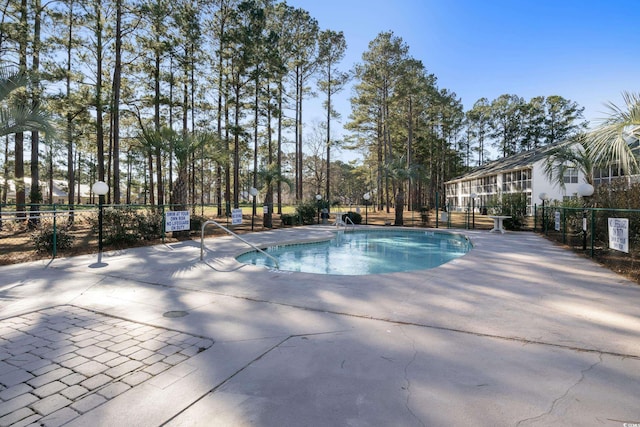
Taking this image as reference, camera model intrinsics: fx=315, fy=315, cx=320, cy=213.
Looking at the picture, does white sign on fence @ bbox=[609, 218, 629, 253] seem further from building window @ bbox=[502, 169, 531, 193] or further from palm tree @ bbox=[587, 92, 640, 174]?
building window @ bbox=[502, 169, 531, 193]

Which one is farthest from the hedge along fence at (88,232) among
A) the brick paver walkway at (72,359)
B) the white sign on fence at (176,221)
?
the brick paver walkway at (72,359)

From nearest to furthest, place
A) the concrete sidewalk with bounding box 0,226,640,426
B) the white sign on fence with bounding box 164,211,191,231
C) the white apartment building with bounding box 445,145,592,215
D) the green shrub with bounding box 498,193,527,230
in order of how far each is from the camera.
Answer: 1. the concrete sidewalk with bounding box 0,226,640,426
2. the white sign on fence with bounding box 164,211,191,231
3. the green shrub with bounding box 498,193,527,230
4. the white apartment building with bounding box 445,145,592,215

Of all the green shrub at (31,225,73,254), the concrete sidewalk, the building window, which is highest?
the building window

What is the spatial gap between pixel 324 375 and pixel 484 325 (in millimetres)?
2032

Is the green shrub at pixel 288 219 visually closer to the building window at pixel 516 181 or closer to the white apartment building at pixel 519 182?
the white apartment building at pixel 519 182

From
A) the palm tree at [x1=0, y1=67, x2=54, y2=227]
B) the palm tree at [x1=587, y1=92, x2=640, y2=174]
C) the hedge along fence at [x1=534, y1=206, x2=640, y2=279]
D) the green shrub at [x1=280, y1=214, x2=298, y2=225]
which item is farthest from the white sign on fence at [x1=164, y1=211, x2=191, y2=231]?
the hedge along fence at [x1=534, y1=206, x2=640, y2=279]

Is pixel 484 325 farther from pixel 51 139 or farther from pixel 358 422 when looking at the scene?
pixel 51 139

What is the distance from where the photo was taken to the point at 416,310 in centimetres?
A: 389

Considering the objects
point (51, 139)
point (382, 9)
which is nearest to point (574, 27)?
point (382, 9)

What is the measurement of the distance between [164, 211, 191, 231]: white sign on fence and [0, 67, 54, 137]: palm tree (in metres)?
4.26

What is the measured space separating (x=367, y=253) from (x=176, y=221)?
6.44 meters

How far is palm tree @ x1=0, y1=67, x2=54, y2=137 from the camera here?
5.88 meters

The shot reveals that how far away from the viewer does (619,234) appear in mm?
6055

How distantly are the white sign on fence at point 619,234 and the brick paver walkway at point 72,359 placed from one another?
24.0 ft
